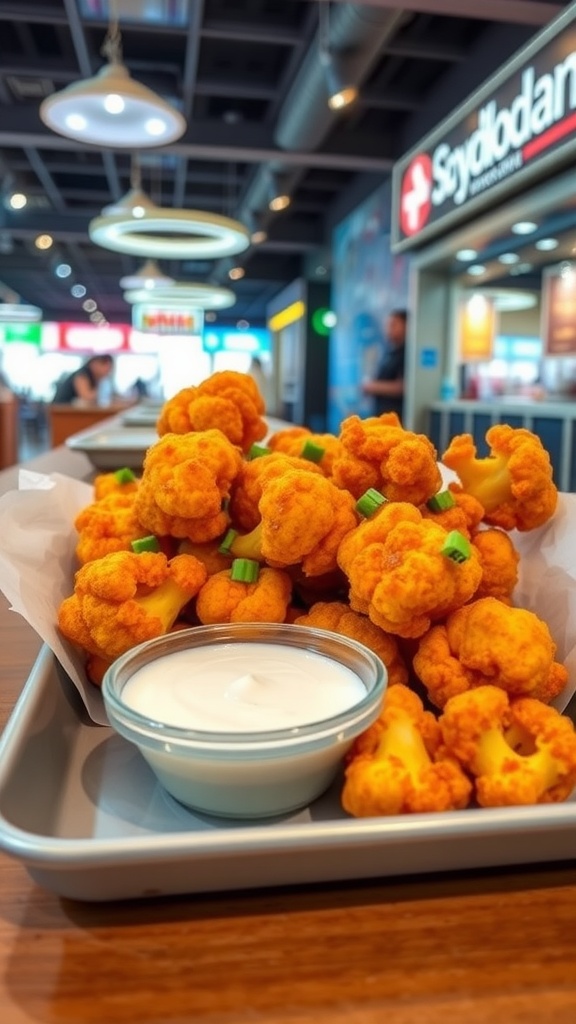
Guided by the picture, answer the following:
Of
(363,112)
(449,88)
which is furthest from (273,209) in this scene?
(449,88)

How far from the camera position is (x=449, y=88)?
6430mm

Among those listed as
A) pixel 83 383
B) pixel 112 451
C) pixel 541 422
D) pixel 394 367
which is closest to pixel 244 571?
pixel 112 451

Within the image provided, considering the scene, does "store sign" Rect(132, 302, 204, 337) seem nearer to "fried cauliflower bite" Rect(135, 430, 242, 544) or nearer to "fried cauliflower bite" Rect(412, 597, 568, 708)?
"fried cauliflower bite" Rect(135, 430, 242, 544)

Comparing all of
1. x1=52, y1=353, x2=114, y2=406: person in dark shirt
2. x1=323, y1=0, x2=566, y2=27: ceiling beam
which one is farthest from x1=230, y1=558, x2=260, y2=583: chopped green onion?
x1=52, y1=353, x2=114, y2=406: person in dark shirt

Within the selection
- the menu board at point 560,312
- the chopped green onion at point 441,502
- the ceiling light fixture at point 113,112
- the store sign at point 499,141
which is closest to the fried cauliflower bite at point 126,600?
the chopped green onion at point 441,502

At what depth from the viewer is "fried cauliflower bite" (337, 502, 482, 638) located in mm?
553

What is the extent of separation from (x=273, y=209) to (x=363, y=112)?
164 cm

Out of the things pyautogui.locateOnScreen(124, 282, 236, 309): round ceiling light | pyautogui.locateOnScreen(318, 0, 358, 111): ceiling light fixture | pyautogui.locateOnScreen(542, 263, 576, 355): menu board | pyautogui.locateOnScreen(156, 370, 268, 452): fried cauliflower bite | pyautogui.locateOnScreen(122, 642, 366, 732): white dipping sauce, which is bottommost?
pyautogui.locateOnScreen(122, 642, 366, 732): white dipping sauce

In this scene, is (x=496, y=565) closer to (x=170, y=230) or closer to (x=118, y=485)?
(x=118, y=485)

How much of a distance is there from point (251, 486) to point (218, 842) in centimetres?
37

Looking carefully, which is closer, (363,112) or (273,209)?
(363,112)

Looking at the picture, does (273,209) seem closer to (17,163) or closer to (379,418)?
(17,163)

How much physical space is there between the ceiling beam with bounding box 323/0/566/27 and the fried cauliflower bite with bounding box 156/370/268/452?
166 inches

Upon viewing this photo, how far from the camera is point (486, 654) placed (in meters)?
0.55
